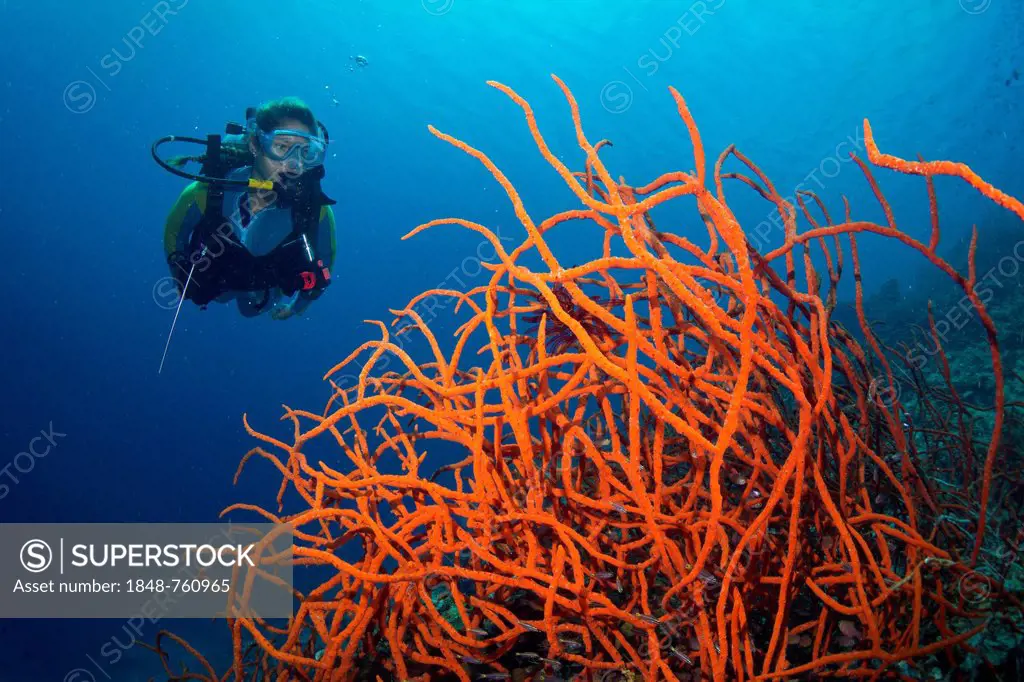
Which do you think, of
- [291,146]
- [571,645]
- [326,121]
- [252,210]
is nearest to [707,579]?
[571,645]

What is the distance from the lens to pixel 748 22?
36656mm

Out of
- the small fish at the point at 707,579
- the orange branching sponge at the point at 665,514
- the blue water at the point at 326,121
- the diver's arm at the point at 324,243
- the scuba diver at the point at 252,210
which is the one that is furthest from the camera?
the blue water at the point at 326,121

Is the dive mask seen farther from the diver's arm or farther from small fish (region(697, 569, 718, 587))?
small fish (region(697, 569, 718, 587))

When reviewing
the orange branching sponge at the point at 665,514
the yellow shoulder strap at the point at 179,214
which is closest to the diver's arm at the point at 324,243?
the yellow shoulder strap at the point at 179,214

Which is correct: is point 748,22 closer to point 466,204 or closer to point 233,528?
point 466,204

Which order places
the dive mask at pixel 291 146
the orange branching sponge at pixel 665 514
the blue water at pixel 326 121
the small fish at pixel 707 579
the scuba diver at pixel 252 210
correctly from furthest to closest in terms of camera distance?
the blue water at pixel 326 121 → the dive mask at pixel 291 146 → the scuba diver at pixel 252 210 → the small fish at pixel 707 579 → the orange branching sponge at pixel 665 514

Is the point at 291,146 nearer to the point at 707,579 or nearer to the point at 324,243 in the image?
the point at 324,243

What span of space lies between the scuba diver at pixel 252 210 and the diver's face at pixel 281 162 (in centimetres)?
1

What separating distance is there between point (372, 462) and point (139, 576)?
2767 cm

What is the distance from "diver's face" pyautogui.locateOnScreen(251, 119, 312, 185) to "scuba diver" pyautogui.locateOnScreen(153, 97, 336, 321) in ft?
0.04

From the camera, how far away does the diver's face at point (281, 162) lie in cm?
645

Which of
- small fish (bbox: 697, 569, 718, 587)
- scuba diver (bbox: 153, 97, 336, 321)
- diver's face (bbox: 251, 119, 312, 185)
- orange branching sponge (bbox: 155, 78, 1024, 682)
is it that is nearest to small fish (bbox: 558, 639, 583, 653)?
orange branching sponge (bbox: 155, 78, 1024, 682)

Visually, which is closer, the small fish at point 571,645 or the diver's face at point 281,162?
the small fish at point 571,645

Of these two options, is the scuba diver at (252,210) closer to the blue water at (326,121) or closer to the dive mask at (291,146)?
the dive mask at (291,146)
